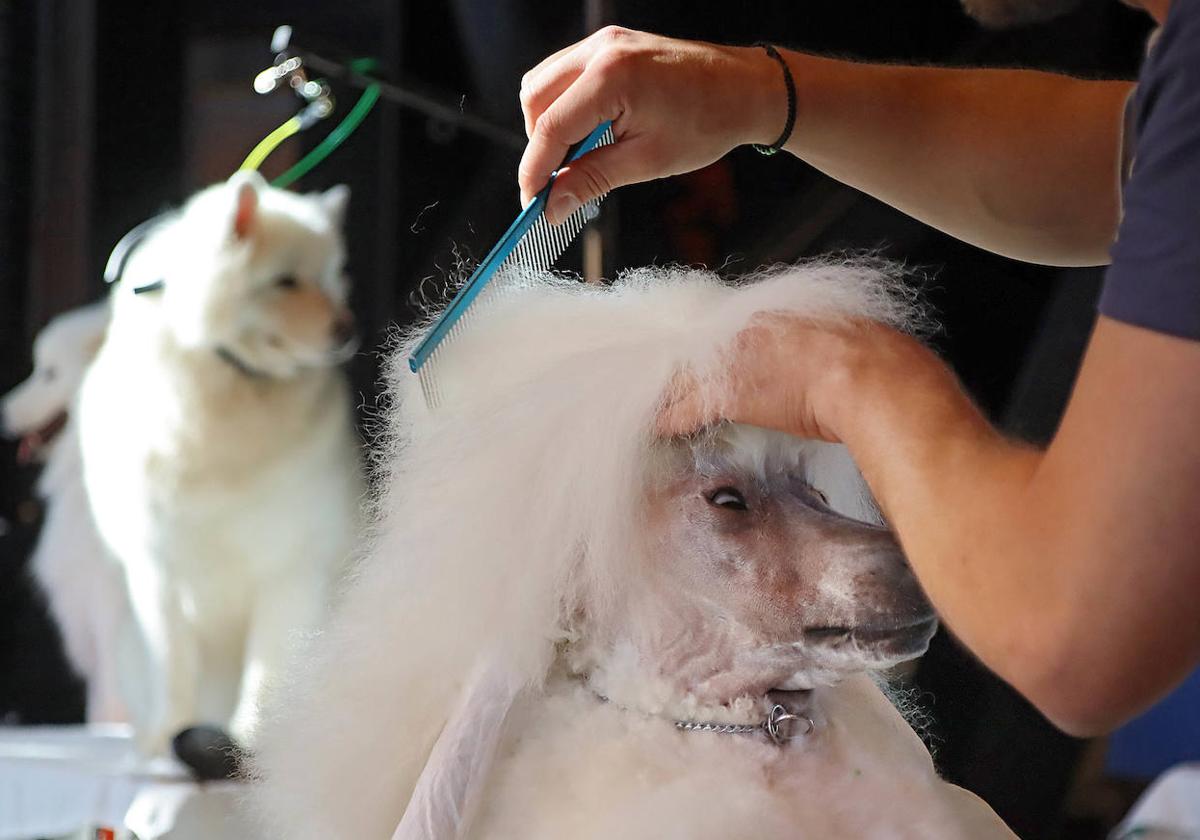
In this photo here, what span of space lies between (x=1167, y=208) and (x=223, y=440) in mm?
1013

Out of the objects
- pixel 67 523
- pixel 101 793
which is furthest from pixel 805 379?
pixel 67 523

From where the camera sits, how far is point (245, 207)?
1.09 metres

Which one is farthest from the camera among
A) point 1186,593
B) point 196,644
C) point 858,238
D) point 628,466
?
point 196,644

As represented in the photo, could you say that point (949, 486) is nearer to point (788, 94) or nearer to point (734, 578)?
point (734, 578)

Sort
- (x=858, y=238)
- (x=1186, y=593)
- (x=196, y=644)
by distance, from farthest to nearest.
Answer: (x=196, y=644)
(x=858, y=238)
(x=1186, y=593)

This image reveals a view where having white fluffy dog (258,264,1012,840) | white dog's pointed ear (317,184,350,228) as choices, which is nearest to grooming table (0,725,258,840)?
white fluffy dog (258,264,1012,840)

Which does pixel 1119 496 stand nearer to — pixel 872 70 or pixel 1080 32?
pixel 872 70

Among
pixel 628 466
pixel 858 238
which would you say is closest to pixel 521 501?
pixel 628 466

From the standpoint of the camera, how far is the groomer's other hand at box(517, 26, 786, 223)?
1.65 feet

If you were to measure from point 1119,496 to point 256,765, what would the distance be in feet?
1.41

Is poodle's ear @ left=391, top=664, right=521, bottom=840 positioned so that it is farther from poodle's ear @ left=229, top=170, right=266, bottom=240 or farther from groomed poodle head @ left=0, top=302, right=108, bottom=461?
groomed poodle head @ left=0, top=302, right=108, bottom=461

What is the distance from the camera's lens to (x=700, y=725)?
0.48 meters

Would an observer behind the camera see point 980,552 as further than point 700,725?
No

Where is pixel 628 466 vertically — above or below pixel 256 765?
above
